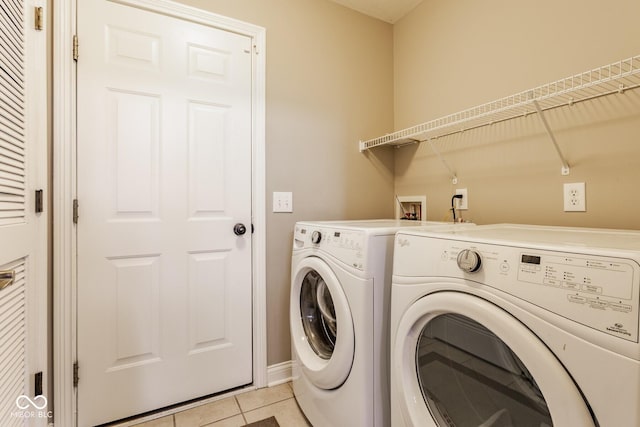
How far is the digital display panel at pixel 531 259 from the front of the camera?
638mm

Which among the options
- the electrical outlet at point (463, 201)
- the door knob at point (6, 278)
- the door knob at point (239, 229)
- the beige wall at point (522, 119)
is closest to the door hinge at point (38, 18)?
the door knob at point (6, 278)

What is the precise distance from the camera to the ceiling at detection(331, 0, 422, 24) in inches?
76.4

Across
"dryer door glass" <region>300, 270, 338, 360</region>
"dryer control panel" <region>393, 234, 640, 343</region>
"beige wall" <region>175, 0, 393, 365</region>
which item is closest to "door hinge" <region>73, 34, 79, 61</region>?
"beige wall" <region>175, 0, 393, 365</region>

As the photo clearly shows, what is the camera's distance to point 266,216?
5.68 feet

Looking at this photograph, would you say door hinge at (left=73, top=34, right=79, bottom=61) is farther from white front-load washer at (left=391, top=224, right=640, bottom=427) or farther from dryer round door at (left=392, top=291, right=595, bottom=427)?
dryer round door at (left=392, top=291, right=595, bottom=427)

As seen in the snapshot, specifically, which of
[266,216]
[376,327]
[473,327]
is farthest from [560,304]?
[266,216]

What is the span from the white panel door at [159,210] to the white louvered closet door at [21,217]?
0.15 meters

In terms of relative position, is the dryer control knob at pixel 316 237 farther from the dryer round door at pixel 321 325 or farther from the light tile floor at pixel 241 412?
the light tile floor at pixel 241 412

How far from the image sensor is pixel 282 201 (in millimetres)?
1769

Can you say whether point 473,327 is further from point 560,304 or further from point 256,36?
point 256,36

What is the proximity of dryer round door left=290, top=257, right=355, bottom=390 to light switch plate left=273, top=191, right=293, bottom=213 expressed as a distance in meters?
0.42

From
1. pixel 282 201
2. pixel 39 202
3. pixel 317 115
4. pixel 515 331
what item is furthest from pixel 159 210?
pixel 515 331

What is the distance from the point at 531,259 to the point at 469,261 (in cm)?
13

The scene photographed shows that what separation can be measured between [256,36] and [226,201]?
943 mm
